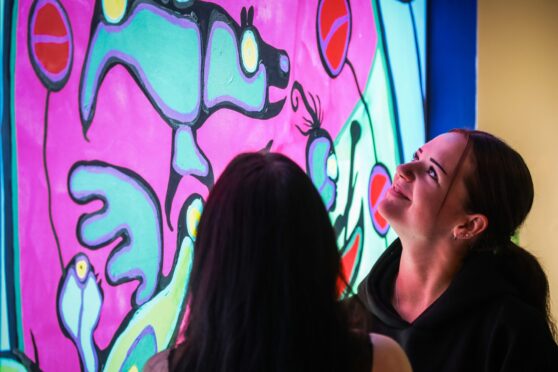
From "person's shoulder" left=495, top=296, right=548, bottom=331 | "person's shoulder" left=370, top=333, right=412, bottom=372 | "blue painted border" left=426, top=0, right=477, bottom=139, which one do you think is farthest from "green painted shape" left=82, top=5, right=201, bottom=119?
"blue painted border" left=426, top=0, right=477, bottom=139

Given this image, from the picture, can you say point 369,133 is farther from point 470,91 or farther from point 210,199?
point 210,199

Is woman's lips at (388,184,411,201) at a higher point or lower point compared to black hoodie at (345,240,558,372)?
higher

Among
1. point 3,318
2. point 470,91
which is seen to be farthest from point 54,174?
point 470,91

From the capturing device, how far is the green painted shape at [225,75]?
1.89 m

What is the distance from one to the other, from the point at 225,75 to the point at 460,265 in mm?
1023

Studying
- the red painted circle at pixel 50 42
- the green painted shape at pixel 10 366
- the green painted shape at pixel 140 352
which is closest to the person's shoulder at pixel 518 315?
the green painted shape at pixel 140 352

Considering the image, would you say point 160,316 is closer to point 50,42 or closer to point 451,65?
point 50,42

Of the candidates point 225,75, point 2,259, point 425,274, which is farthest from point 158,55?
point 425,274

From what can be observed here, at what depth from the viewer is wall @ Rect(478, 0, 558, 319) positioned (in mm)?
3311

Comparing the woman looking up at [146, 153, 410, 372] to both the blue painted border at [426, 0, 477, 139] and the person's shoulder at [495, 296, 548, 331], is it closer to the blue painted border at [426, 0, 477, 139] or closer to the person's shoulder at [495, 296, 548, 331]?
the person's shoulder at [495, 296, 548, 331]

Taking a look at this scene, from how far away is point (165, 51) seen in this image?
5.73ft

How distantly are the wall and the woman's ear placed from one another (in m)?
1.85

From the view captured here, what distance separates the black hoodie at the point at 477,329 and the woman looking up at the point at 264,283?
57 centimetres

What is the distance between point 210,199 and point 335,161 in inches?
60.3
